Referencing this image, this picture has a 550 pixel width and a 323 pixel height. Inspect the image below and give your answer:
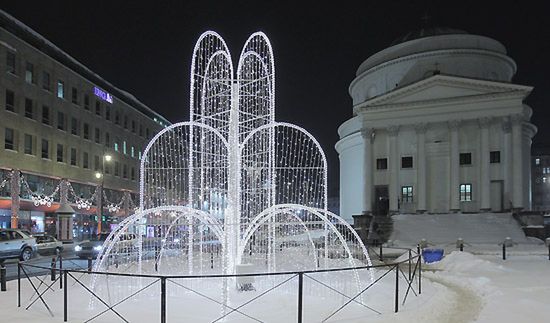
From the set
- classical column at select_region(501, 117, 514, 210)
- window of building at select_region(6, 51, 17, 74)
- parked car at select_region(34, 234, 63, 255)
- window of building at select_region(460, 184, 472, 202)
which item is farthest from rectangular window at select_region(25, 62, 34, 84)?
classical column at select_region(501, 117, 514, 210)

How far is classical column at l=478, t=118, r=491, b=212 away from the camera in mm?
46906

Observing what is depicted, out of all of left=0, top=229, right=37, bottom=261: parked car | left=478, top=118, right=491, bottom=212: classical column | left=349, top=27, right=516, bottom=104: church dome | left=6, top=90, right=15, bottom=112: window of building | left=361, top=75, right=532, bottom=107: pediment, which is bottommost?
left=0, top=229, right=37, bottom=261: parked car

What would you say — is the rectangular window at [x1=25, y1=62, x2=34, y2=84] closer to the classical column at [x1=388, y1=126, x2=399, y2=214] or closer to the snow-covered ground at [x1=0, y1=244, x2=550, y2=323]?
the classical column at [x1=388, y1=126, x2=399, y2=214]

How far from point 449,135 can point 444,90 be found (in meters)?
4.29

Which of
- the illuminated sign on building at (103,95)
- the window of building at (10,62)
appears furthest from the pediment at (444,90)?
the window of building at (10,62)

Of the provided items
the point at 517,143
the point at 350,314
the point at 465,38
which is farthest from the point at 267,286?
the point at 465,38

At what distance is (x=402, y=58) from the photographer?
193 feet

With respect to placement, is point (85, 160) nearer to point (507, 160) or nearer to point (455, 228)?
point (455, 228)

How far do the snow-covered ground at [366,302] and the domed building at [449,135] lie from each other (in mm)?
30211

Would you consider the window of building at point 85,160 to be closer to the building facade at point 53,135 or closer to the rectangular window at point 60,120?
the building facade at point 53,135

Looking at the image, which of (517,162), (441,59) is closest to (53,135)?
(441,59)

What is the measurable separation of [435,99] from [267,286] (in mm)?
37481

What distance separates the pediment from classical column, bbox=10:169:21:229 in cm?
3281

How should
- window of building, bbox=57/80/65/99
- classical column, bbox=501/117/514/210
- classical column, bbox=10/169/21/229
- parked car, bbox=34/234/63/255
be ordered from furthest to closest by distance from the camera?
window of building, bbox=57/80/65/99
classical column, bbox=501/117/514/210
classical column, bbox=10/169/21/229
parked car, bbox=34/234/63/255
